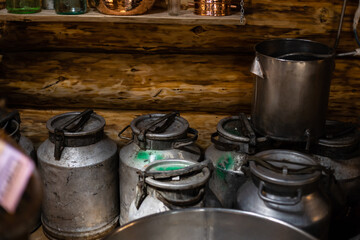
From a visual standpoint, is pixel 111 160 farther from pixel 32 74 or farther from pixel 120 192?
pixel 32 74

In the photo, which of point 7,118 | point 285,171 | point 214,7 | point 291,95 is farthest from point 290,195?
point 7,118

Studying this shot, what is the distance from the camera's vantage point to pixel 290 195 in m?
1.61

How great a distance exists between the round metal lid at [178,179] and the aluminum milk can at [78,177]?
467 millimetres

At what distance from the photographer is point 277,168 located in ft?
5.32

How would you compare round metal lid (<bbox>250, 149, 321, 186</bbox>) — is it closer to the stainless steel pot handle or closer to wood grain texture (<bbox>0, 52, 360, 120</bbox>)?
the stainless steel pot handle

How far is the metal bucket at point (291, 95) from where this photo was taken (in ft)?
5.76

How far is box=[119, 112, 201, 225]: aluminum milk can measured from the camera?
2029 millimetres

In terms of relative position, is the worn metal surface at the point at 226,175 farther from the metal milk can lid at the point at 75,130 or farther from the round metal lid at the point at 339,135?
the metal milk can lid at the point at 75,130

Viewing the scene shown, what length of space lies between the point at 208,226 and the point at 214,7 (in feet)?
3.33

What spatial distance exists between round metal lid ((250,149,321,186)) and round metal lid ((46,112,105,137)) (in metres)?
0.85

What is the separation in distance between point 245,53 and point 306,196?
3.20ft

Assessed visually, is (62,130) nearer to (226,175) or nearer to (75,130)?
(75,130)

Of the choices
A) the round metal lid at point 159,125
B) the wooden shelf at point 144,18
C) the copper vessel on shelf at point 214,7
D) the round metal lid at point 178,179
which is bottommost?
the round metal lid at point 178,179

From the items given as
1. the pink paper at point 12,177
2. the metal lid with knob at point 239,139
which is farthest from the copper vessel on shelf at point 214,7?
the pink paper at point 12,177
